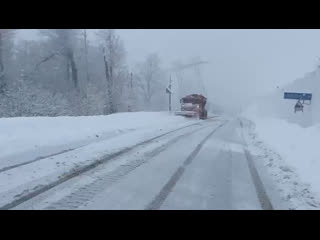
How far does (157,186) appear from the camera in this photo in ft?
18.8

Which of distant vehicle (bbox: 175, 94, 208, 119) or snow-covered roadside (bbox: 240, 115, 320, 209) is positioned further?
distant vehicle (bbox: 175, 94, 208, 119)

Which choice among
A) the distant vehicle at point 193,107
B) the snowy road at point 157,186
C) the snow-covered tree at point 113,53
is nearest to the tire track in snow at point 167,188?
the snowy road at point 157,186

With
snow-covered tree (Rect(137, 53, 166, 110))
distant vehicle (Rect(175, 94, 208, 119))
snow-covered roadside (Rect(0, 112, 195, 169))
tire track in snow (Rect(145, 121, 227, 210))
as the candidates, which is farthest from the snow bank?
snow-covered tree (Rect(137, 53, 166, 110))

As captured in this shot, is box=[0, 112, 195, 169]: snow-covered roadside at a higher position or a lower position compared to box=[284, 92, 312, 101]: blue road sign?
lower

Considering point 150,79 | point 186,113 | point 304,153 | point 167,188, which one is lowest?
point 186,113

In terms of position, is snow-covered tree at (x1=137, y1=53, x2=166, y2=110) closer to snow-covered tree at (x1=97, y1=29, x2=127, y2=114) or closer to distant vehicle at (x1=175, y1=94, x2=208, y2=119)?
snow-covered tree at (x1=97, y1=29, x2=127, y2=114)

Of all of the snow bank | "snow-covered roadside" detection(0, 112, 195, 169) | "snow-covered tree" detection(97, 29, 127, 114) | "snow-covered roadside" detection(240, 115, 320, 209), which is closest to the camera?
"snow-covered roadside" detection(240, 115, 320, 209)

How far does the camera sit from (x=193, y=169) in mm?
7434

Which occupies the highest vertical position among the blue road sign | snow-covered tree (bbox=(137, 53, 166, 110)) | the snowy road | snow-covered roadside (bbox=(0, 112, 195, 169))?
snow-covered tree (bbox=(137, 53, 166, 110))

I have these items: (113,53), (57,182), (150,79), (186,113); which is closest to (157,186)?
(57,182)

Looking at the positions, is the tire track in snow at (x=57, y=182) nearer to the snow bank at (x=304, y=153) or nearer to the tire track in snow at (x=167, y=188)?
the tire track in snow at (x=167, y=188)

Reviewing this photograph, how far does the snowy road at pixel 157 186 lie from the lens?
468cm

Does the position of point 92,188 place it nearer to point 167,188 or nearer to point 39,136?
point 167,188

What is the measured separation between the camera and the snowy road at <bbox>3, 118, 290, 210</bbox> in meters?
4.68
